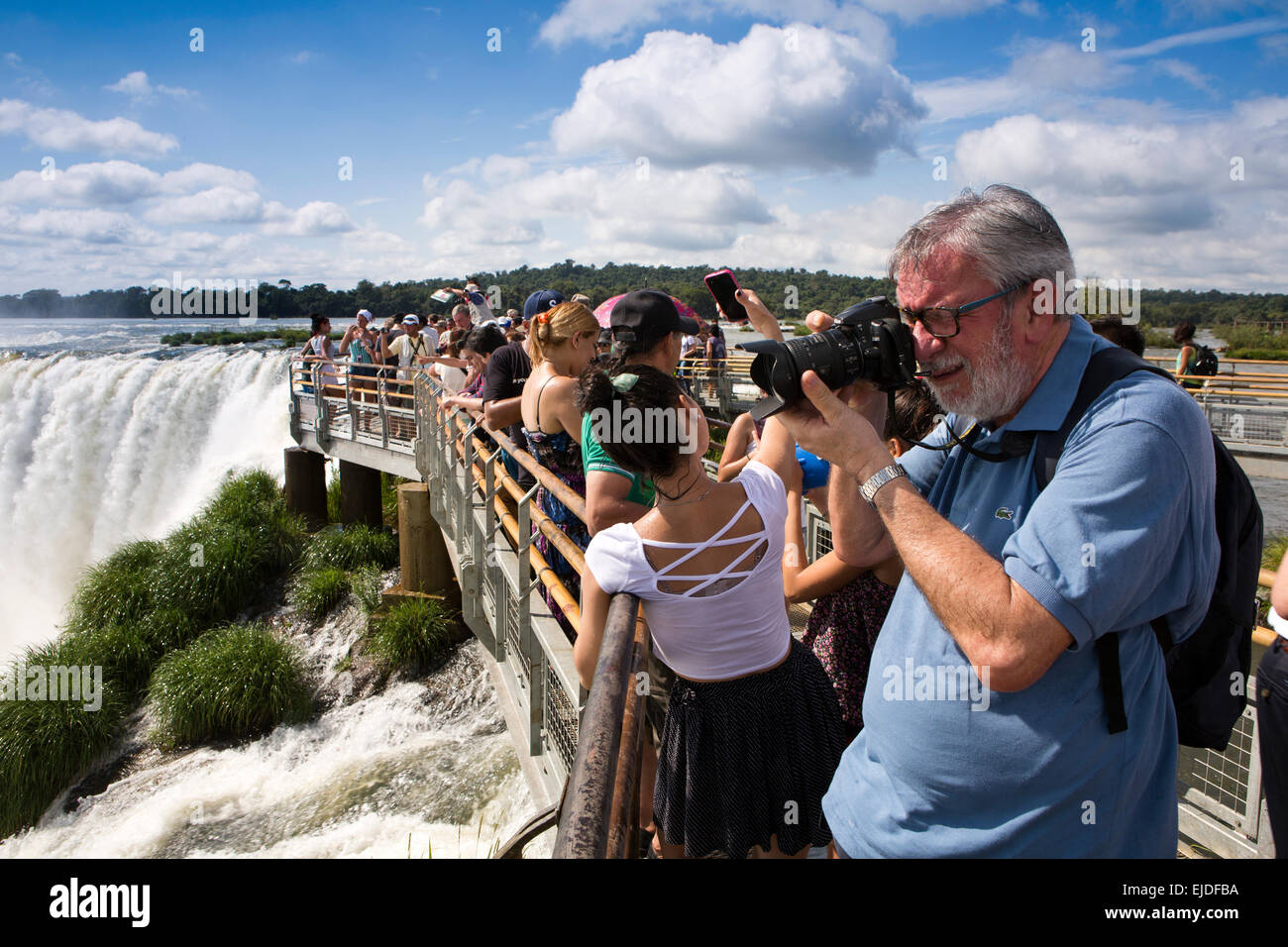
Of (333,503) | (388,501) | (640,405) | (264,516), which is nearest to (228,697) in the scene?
(264,516)

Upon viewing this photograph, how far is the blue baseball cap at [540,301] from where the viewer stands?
539 cm

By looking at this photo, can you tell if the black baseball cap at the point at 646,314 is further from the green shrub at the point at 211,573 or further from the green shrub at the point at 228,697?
the green shrub at the point at 211,573

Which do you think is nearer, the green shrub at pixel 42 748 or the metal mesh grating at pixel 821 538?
the metal mesh grating at pixel 821 538

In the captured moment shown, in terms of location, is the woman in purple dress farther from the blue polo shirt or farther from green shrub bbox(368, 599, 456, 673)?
green shrub bbox(368, 599, 456, 673)

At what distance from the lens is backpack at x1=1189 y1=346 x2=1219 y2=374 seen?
12.4 meters

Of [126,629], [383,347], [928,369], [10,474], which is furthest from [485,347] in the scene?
[10,474]

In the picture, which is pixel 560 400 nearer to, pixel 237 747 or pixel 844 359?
pixel 844 359

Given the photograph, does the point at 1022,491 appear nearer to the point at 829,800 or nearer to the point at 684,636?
the point at 829,800

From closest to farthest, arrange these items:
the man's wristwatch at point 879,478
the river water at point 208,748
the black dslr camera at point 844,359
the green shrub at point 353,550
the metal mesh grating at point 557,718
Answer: the man's wristwatch at point 879,478, the black dslr camera at point 844,359, the metal mesh grating at point 557,718, the river water at point 208,748, the green shrub at point 353,550

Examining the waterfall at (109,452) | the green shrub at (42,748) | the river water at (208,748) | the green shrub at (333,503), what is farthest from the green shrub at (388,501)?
the waterfall at (109,452)

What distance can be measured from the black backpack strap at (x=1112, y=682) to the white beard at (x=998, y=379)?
415 mm

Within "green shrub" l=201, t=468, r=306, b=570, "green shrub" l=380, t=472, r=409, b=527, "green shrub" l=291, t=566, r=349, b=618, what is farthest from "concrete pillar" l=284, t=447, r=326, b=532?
"green shrub" l=291, t=566, r=349, b=618

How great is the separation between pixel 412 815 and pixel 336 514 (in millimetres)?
11995
